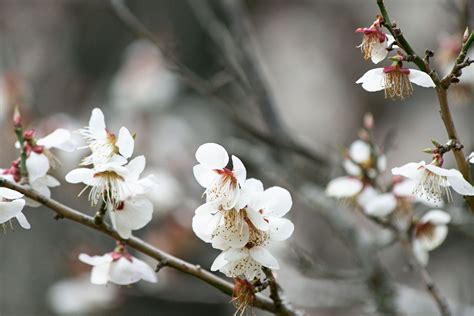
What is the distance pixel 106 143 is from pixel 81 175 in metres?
0.05

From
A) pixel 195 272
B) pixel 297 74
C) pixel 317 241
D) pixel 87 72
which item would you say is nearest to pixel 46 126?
pixel 195 272

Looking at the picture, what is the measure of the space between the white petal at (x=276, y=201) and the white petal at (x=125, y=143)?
0.62ft

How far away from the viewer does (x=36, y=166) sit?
1.07 metres

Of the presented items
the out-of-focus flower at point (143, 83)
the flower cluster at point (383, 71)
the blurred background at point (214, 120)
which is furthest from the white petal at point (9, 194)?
the out-of-focus flower at point (143, 83)

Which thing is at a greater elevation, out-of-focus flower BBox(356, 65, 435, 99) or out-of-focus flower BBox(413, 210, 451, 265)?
out-of-focus flower BBox(413, 210, 451, 265)

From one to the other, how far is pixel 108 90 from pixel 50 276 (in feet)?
3.30

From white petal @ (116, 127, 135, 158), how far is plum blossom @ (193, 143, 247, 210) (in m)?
0.10

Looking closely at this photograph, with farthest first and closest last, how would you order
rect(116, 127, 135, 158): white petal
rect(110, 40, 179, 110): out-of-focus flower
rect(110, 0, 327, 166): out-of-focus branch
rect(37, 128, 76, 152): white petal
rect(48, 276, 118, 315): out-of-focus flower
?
rect(110, 40, 179, 110): out-of-focus flower → rect(48, 276, 118, 315): out-of-focus flower → rect(110, 0, 327, 166): out-of-focus branch → rect(37, 128, 76, 152): white petal → rect(116, 127, 135, 158): white petal

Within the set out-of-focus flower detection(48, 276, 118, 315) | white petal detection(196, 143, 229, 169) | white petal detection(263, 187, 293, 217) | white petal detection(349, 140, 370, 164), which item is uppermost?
out-of-focus flower detection(48, 276, 118, 315)

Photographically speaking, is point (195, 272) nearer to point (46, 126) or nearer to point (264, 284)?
point (264, 284)

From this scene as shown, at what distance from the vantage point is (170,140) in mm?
3432

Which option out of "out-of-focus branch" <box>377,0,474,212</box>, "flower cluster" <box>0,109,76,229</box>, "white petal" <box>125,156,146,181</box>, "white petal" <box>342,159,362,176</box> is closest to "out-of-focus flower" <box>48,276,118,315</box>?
"white petal" <box>342,159,362,176</box>

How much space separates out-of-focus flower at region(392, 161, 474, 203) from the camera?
909 mm

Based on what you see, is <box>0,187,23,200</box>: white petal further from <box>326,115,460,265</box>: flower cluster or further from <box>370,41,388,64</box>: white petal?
<box>326,115,460,265</box>: flower cluster
